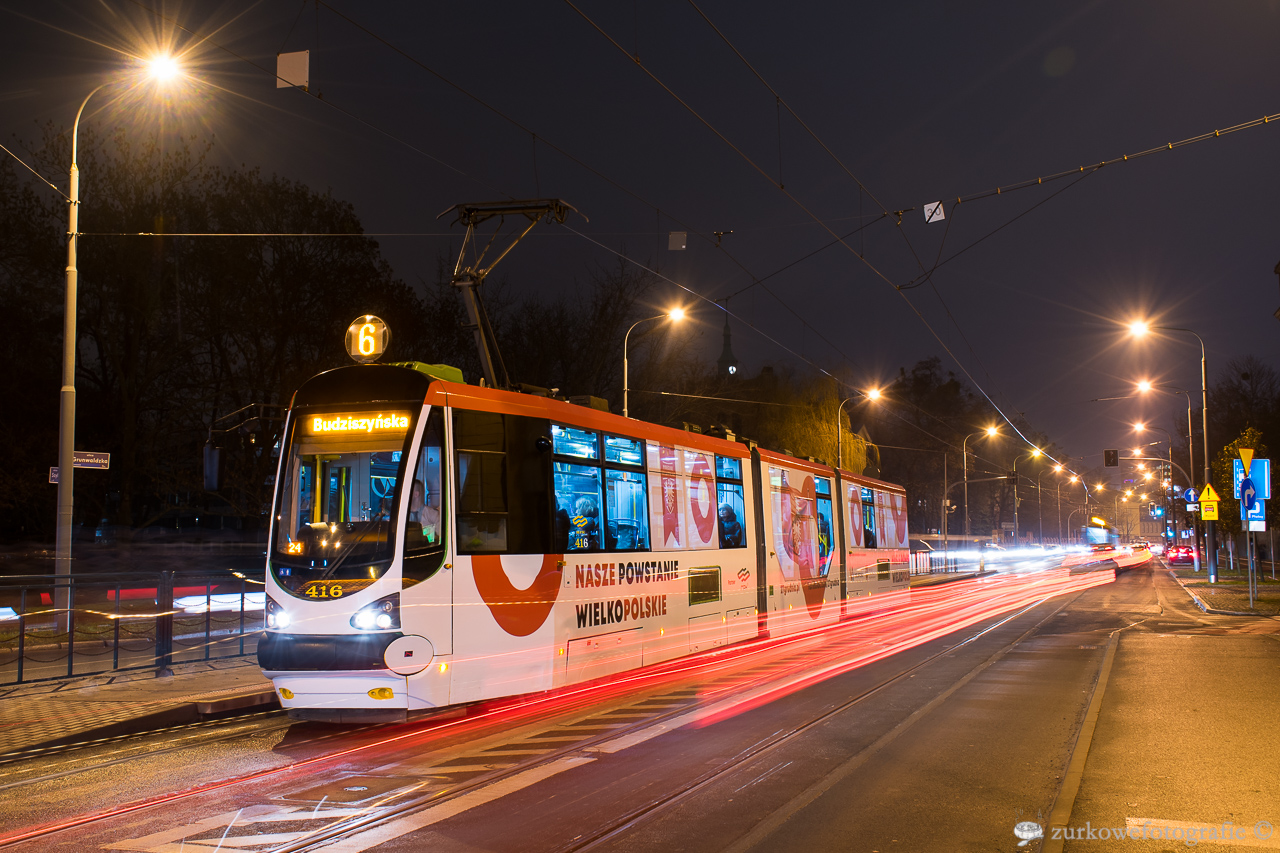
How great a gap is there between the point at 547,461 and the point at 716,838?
18.3 feet

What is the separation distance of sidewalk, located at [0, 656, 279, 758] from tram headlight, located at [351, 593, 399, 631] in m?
2.87

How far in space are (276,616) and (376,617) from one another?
105 centimetres

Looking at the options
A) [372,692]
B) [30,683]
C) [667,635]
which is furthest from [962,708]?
[30,683]

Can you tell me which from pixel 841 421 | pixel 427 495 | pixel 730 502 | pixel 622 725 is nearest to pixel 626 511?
pixel 622 725

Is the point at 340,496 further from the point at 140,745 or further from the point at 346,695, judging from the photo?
the point at 140,745

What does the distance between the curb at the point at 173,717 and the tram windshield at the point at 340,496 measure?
2292 mm

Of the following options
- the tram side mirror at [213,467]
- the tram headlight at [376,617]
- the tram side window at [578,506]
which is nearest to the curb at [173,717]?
the tram side mirror at [213,467]

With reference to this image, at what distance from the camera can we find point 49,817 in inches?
256

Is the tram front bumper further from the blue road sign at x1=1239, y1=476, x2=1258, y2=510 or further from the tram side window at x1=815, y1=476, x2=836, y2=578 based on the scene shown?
the blue road sign at x1=1239, y1=476, x2=1258, y2=510

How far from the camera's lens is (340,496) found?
30.8 feet

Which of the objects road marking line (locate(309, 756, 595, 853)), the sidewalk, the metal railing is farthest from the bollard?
road marking line (locate(309, 756, 595, 853))

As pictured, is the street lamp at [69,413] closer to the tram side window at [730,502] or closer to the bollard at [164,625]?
the bollard at [164,625]

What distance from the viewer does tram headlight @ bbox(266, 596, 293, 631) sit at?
29.9 feet

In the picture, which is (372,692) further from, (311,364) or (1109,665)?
(311,364)
